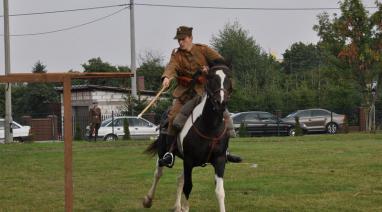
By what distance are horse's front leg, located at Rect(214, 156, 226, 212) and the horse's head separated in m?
0.88

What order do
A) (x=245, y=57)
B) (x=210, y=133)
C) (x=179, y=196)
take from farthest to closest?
(x=245, y=57)
(x=179, y=196)
(x=210, y=133)

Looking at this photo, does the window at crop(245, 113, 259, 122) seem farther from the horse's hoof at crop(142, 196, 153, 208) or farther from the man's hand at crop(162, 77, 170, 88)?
the man's hand at crop(162, 77, 170, 88)

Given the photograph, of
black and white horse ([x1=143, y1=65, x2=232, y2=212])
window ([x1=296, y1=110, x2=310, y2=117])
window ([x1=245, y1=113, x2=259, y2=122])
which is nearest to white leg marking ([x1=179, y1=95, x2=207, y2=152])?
black and white horse ([x1=143, y1=65, x2=232, y2=212])

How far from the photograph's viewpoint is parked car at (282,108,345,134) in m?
44.7

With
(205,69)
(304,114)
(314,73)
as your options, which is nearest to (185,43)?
(205,69)

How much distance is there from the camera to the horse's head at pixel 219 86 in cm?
912

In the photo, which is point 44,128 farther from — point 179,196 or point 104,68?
point 104,68

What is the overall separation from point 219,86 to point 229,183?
529 centimetres

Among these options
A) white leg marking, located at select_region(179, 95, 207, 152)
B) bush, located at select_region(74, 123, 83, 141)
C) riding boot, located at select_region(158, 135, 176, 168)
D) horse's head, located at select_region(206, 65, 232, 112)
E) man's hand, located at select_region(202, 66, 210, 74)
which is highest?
man's hand, located at select_region(202, 66, 210, 74)

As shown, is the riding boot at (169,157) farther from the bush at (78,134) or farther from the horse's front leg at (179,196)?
the bush at (78,134)

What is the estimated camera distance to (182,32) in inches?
417

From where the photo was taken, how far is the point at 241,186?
44.6ft

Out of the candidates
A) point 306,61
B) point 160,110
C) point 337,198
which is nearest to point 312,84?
point 160,110

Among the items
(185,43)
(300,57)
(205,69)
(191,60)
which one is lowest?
(205,69)
